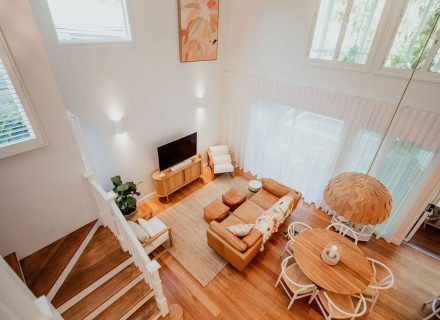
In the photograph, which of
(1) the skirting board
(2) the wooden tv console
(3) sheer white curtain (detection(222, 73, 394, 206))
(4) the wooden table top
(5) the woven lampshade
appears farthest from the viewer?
(1) the skirting board

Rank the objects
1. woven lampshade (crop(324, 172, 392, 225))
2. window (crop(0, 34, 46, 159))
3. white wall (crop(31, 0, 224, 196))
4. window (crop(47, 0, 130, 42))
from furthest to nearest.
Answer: white wall (crop(31, 0, 224, 196)) < window (crop(47, 0, 130, 42)) < window (crop(0, 34, 46, 159)) < woven lampshade (crop(324, 172, 392, 225))

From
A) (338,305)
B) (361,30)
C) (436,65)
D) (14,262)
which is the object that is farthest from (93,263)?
(436,65)

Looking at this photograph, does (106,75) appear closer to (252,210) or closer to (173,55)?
(173,55)

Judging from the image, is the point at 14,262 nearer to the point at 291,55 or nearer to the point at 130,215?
the point at 130,215

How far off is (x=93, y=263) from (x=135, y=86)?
9.56 feet

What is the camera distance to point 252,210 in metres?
4.62

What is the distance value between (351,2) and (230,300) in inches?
197

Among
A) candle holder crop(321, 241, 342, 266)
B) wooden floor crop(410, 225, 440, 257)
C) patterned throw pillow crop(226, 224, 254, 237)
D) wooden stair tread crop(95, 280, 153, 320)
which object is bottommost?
wooden floor crop(410, 225, 440, 257)

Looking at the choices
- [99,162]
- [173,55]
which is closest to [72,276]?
[99,162]

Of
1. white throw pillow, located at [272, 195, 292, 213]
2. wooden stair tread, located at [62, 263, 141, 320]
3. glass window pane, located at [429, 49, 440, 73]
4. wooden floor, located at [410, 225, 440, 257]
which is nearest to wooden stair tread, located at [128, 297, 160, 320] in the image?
wooden stair tread, located at [62, 263, 141, 320]

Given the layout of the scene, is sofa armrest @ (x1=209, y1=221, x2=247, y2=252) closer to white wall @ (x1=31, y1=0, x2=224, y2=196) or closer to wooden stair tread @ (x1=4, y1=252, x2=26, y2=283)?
white wall @ (x1=31, y1=0, x2=224, y2=196)

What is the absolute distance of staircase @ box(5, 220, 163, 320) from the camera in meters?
2.53

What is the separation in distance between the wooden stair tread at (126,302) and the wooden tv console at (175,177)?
91.4 inches

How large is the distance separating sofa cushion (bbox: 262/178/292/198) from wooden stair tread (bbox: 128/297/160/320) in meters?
3.09
